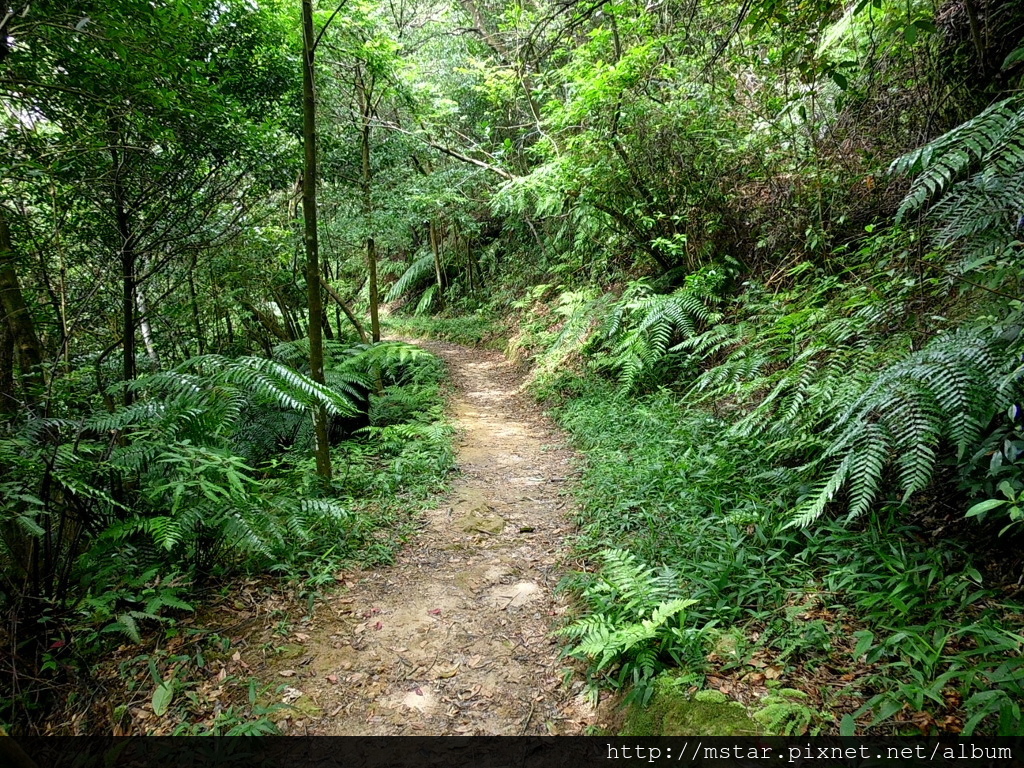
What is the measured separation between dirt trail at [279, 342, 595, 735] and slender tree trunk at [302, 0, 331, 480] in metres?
1.64

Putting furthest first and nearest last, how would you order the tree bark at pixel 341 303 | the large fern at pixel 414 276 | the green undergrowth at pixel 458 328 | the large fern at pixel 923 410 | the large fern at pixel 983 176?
1. the large fern at pixel 414 276
2. the green undergrowth at pixel 458 328
3. the tree bark at pixel 341 303
4. the large fern at pixel 983 176
5. the large fern at pixel 923 410

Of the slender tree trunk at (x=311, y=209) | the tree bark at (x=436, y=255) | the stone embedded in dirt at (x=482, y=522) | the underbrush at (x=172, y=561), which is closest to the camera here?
the underbrush at (x=172, y=561)

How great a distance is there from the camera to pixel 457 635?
333 centimetres

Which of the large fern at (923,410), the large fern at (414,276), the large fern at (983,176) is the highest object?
the large fern at (414,276)

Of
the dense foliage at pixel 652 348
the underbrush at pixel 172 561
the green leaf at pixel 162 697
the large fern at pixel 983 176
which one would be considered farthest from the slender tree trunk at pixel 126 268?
the large fern at pixel 983 176

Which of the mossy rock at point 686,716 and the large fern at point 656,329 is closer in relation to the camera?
the mossy rock at point 686,716

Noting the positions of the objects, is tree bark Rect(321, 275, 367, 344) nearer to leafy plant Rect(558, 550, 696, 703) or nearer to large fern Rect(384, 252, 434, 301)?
leafy plant Rect(558, 550, 696, 703)

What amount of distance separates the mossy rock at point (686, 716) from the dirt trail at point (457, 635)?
0.37 metres

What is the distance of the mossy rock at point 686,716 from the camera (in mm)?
2111

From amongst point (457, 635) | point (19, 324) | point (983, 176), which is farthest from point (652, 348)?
point (19, 324)

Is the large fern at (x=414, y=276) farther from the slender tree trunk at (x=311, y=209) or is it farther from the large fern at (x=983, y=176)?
the large fern at (x=983, y=176)

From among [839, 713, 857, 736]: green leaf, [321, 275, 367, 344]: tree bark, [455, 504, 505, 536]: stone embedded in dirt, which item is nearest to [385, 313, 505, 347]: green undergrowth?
[321, 275, 367, 344]: tree bark

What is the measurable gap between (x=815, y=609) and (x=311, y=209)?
184 inches

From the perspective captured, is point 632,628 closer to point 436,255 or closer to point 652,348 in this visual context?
point 652,348
